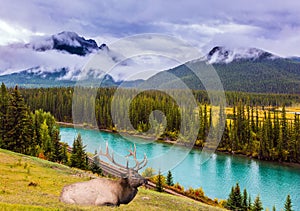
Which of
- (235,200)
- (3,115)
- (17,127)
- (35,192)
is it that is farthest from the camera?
(3,115)

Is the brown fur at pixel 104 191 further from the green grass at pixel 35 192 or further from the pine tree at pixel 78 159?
the pine tree at pixel 78 159

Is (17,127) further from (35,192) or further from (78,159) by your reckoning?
(35,192)

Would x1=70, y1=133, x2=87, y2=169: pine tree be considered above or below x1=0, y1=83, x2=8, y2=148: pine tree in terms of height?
below

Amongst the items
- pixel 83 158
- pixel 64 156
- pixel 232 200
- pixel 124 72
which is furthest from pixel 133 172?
pixel 64 156

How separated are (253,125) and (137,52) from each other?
2947 inches

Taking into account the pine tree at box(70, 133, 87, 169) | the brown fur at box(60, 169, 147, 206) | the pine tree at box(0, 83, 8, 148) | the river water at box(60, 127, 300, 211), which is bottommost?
the river water at box(60, 127, 300, 211)

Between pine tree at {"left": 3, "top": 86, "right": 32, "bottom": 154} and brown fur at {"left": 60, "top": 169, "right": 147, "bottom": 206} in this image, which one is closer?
brown fur at {"left": 60, "top": 169, "right": 147, "bottom": 206}

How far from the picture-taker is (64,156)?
129 ft

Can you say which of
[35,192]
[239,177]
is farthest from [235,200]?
Answer: [35,192]

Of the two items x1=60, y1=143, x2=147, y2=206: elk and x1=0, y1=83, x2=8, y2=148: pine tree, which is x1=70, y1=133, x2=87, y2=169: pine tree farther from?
x1=60, y1=143, x2=147, y2=206: elk

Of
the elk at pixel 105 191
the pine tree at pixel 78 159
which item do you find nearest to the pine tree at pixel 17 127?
the pine tree at pixel 78 159

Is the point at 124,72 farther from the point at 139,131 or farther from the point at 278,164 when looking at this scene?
the point at 278,164

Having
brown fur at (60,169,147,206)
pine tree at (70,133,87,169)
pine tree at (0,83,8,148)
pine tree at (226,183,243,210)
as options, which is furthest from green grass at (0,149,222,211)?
pine tree at (0,83,8,148)

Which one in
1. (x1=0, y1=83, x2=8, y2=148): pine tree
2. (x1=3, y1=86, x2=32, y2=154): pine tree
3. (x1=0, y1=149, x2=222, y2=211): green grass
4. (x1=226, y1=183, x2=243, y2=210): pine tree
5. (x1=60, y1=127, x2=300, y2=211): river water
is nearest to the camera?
(x1=0, y1=149, x2=222, y2=211): green grass
